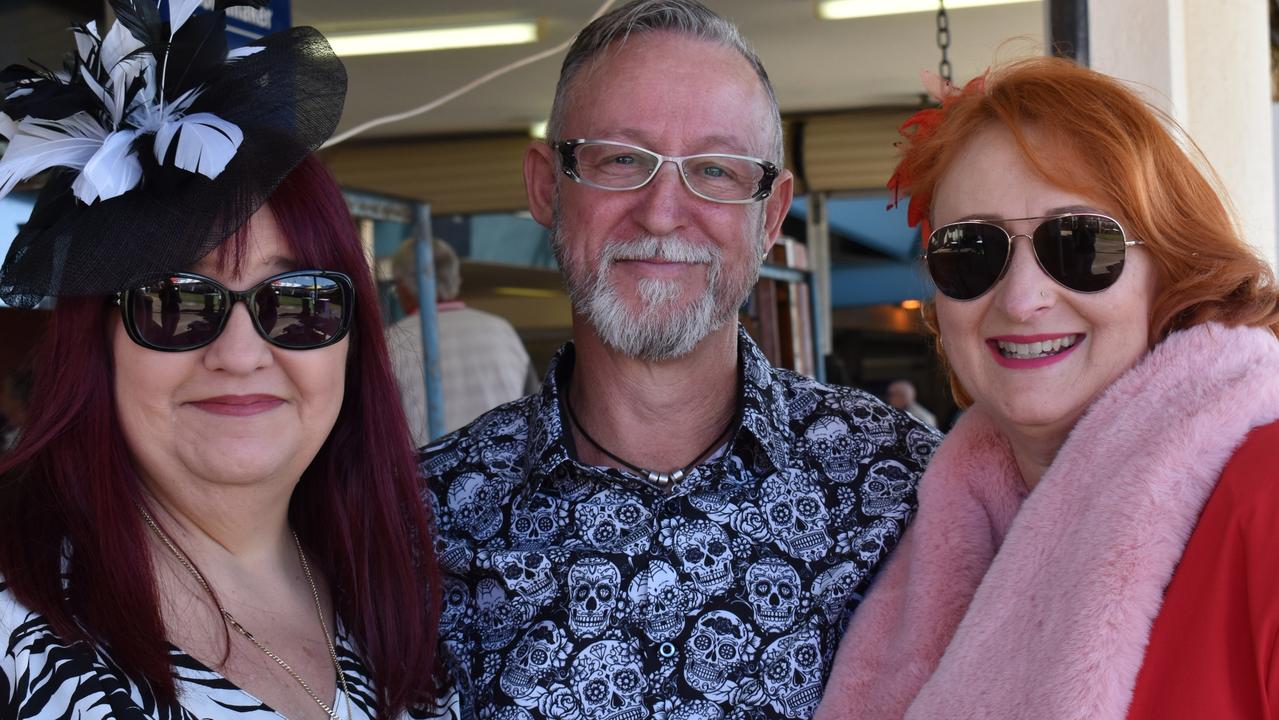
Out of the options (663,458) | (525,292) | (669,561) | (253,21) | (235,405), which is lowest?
(525,292)

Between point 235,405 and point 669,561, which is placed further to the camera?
point 669,561

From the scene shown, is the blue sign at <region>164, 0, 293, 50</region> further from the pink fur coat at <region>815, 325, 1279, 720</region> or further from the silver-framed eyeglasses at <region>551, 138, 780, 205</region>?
the pink fur coat at <region>815, 325, 1279, 720</region>

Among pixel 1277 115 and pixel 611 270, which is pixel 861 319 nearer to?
pixel 1277 115

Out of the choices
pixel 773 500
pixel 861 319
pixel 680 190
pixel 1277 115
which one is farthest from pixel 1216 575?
pixel 861 319

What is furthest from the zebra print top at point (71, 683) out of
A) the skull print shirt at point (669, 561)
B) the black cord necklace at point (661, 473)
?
the black cord necklace at point (661, 473)

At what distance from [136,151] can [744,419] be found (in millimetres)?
1069

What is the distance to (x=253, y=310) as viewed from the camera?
162 centimetres

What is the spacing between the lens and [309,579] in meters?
1.89

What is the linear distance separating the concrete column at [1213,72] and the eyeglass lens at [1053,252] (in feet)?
3.67

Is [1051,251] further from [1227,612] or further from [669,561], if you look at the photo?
[669,561]

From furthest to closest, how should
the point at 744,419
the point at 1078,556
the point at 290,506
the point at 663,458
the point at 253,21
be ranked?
the point at 253,21, the point at 663,458, the point at 744,419, the point at 290,506, the point at 1078,556

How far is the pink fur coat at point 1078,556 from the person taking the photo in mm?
1419

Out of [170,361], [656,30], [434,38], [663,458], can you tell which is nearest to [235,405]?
[170,361]

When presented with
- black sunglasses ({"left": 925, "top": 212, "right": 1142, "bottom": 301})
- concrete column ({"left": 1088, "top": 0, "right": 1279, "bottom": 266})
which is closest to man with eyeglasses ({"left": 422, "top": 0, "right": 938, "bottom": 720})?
black sunglasses ({"left": 925, "top": 212, "right": 1142, "bottom": 301})
